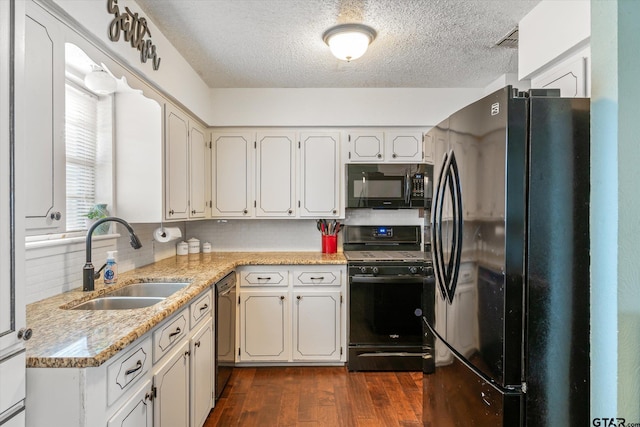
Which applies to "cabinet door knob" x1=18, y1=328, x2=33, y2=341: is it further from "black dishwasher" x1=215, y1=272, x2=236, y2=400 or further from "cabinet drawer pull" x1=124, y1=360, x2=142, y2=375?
"black dishwasher" x1=215, y1=272, x2=236, y2=400

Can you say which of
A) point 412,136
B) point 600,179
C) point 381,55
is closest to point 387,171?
point 412,136

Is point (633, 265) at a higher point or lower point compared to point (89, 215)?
lower

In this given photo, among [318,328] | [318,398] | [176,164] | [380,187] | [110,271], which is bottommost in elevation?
[318,398]

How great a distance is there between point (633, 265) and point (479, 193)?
0.55 m

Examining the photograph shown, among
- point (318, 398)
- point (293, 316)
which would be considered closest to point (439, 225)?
point (318, 398)

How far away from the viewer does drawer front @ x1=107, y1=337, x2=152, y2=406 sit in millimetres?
1151

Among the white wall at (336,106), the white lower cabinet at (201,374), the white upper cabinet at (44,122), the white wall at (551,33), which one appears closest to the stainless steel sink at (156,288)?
the white lower cabinet at (201,374)

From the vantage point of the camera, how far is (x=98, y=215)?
2207 mm

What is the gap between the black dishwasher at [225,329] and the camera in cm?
245

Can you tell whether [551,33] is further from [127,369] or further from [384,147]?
[127,369]

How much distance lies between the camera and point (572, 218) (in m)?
1.33

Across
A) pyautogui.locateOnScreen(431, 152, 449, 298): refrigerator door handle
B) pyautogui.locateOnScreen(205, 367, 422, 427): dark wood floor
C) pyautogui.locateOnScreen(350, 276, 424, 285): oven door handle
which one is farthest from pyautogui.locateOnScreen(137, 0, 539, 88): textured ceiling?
pyautogui.locateOnScreen(205, 367, 422, 427): dark wood floor

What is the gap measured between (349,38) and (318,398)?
7.96ft

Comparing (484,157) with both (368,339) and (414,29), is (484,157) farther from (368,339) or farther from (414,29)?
(368,339)
